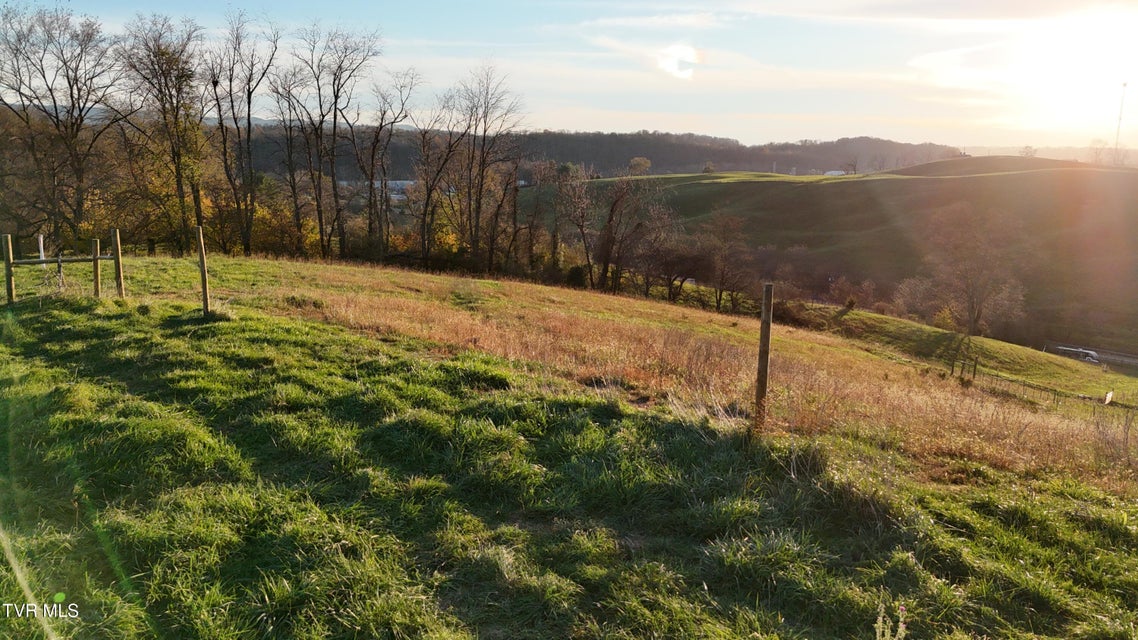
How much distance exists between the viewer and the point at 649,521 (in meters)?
4.91

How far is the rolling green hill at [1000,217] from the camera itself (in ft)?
183

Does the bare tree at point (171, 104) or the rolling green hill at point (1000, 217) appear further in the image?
the rolling green hill at point (1000, 217)

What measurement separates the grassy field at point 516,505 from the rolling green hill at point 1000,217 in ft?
162

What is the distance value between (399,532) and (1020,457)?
6455mm

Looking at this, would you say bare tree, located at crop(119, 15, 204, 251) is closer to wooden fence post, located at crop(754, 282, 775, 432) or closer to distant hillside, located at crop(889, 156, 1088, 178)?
wooden fence post, located at crop(754, 282, 775, 432)

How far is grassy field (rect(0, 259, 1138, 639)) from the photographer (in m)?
3.75

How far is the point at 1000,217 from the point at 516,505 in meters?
59.5

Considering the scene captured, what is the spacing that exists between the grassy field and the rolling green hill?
4933 centimetres

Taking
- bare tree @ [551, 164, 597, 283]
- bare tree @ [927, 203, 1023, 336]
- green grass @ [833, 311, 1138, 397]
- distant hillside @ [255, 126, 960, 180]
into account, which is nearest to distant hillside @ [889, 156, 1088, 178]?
distant hillside @ [255, 126, 960, 180]

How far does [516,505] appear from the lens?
5.07m

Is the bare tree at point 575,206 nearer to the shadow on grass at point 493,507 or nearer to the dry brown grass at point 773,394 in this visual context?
the dry brown grass at point 773,394

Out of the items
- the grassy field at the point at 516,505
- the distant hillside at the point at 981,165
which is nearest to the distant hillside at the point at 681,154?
the distant hillside at the point at 981,165

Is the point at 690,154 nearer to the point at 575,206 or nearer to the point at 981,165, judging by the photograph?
the point at 981,165

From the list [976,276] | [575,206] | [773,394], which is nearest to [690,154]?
[575,206]
